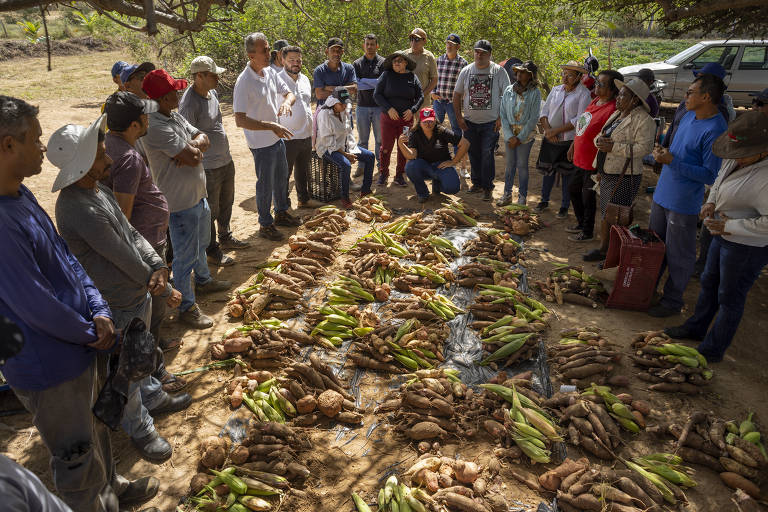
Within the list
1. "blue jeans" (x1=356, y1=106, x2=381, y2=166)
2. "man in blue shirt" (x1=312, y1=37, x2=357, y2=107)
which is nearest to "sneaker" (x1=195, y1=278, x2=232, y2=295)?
"man in blue shirt" (x1=312, y1=37, x2=357, y2=107)

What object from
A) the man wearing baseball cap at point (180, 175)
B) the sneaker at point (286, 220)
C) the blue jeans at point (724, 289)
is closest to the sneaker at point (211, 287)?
the man wearing baseball cap at point (180, 175)

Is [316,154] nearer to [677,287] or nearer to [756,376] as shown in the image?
[677,287]

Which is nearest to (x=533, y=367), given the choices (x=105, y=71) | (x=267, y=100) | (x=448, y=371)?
(x=448, y=371)

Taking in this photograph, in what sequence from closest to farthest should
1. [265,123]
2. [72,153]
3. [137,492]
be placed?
[72,153] < [137,492] < [265,123]

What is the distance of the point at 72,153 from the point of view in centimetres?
263

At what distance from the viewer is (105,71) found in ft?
63.3

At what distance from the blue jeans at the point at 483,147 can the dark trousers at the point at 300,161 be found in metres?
2.80

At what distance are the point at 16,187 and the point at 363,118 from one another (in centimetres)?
705

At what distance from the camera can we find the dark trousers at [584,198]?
260 inches

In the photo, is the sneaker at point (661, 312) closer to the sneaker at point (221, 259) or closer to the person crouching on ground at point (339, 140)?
the person crouching on ground at point (339, 140)

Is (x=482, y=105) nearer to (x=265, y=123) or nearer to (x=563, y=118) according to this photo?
(x=563, y=118)

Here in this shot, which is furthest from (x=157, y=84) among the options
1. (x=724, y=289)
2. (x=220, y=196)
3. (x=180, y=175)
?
(x=724, y=289)

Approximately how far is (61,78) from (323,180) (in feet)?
50.9

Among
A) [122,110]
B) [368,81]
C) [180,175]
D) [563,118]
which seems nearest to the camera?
[122,110]
